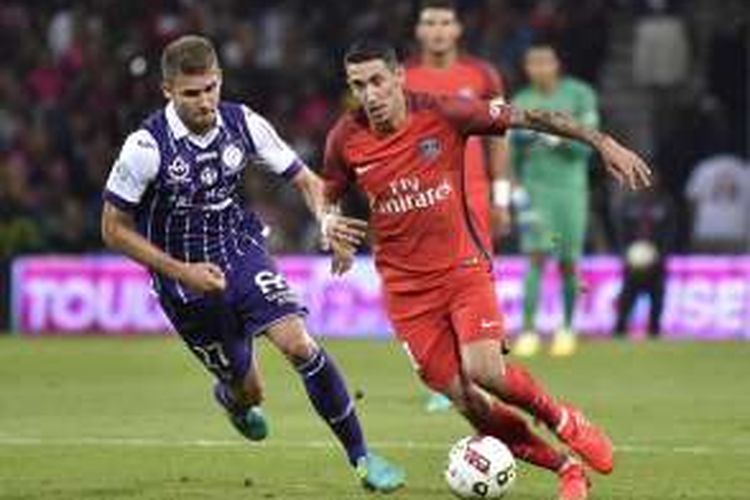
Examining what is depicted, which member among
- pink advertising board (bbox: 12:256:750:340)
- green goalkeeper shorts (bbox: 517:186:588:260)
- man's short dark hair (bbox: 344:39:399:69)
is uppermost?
man's short dark hair (bbox: 344:39:399:69)

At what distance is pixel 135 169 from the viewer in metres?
11.1

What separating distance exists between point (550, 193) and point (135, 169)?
854cm

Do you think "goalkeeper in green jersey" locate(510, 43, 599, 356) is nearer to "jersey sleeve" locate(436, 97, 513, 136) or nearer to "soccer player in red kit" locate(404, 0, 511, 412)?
"soccer player in red kit" locate(404, 0, 511, 412)

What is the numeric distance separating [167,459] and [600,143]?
364 cm

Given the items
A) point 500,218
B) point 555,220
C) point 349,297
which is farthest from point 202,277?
point 349,297

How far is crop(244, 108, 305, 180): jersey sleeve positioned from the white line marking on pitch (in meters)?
2.16

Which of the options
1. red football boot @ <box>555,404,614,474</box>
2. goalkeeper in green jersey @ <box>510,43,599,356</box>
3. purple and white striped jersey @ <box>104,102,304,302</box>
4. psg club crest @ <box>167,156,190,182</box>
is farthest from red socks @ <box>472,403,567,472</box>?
goalkeeper in green jersey @ <box>510,43,599,356</box>

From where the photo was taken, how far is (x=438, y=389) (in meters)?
11.0

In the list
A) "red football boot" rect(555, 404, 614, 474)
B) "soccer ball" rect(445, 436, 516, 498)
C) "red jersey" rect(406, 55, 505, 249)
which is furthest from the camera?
"red jersey" rect(406, 55, 505, 249)

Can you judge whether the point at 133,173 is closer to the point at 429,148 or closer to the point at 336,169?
the point at 336,169

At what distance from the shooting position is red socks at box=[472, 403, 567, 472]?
1055 cm

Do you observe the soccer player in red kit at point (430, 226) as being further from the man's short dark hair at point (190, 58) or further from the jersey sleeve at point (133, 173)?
the jersey sleeve at point (133, 173)

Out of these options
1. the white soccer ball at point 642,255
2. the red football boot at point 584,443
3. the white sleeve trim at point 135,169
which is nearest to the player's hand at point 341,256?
the white sleeve trim at point 135,169

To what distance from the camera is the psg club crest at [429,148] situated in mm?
11080
